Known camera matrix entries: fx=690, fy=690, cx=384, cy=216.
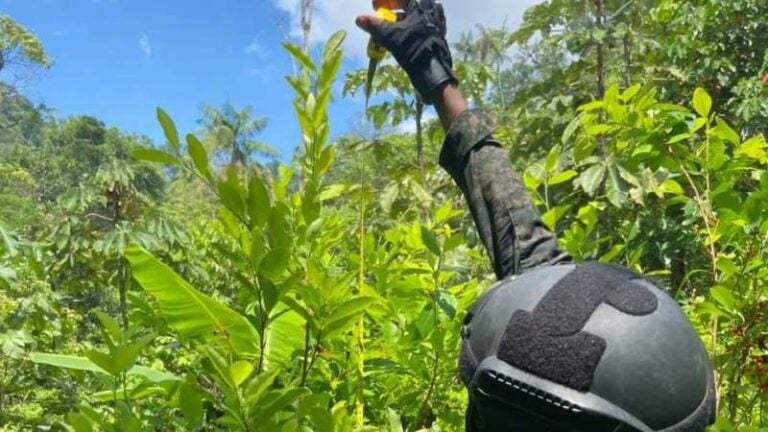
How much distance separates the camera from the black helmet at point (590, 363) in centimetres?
81

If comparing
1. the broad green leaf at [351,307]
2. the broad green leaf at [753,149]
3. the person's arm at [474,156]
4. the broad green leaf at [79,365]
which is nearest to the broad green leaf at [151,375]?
the broad green leaf at [79,365]

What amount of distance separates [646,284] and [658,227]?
4.89 m

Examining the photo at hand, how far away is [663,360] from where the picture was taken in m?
0.85

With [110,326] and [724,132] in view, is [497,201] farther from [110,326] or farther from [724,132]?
[110,326]

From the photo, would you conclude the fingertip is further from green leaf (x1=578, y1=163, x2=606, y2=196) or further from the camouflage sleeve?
green leaf (x1=578, y1=163, x2=606, y2=196)

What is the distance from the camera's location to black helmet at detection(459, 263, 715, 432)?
809 mm

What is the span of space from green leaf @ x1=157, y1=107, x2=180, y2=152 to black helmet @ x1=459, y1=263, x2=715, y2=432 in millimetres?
452

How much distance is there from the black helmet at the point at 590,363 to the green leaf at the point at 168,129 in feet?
1.48

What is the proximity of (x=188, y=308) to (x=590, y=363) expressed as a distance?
1.53ft

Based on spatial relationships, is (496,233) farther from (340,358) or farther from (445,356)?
(340,358)

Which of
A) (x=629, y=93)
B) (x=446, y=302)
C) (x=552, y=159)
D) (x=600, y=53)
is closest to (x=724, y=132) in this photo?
(x=629, y=93)

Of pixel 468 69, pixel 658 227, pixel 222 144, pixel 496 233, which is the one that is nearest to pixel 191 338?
pixel 496 233

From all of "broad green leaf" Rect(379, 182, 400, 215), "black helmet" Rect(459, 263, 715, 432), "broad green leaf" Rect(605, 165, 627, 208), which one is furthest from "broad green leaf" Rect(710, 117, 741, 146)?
"broad green leaf" Rect(379, 182, 400, 215)

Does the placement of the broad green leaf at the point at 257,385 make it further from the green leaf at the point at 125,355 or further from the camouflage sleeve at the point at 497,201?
the camouflage sleeve at the point at 497,201
